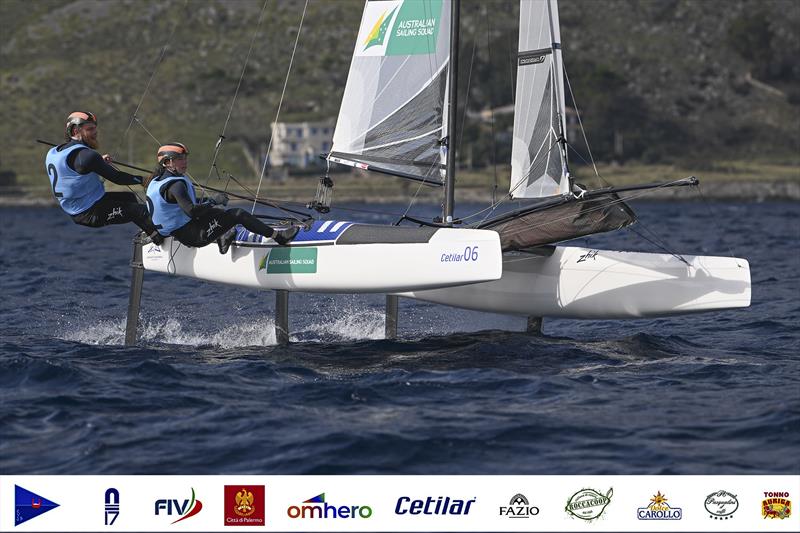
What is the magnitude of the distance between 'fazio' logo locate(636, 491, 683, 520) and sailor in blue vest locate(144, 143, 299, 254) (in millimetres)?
5974

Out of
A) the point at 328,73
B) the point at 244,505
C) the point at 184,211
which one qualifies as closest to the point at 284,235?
the point at 184,211

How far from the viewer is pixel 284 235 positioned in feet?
39.9

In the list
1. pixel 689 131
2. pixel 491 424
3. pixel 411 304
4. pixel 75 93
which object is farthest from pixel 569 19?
pixel 491 424

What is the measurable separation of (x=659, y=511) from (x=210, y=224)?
21.5 feet

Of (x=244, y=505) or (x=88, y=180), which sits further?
(x=88, y=180)

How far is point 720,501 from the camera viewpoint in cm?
702

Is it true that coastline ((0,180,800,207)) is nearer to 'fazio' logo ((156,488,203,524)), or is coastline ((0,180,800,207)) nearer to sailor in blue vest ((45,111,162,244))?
sailor in blue vest ((45,111,162,244))

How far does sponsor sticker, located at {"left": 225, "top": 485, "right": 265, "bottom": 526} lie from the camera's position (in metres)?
6.88

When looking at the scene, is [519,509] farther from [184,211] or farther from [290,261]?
[184,211]

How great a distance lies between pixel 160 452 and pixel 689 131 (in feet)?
336

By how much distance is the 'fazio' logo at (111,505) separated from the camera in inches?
270

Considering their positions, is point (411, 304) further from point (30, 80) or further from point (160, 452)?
point (30, 80)

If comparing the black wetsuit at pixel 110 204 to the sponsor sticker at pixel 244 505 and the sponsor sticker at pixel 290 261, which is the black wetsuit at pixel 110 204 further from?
the sponsor sticker at pixel 244 505

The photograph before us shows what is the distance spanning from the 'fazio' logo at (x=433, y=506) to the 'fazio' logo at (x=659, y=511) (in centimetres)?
99
